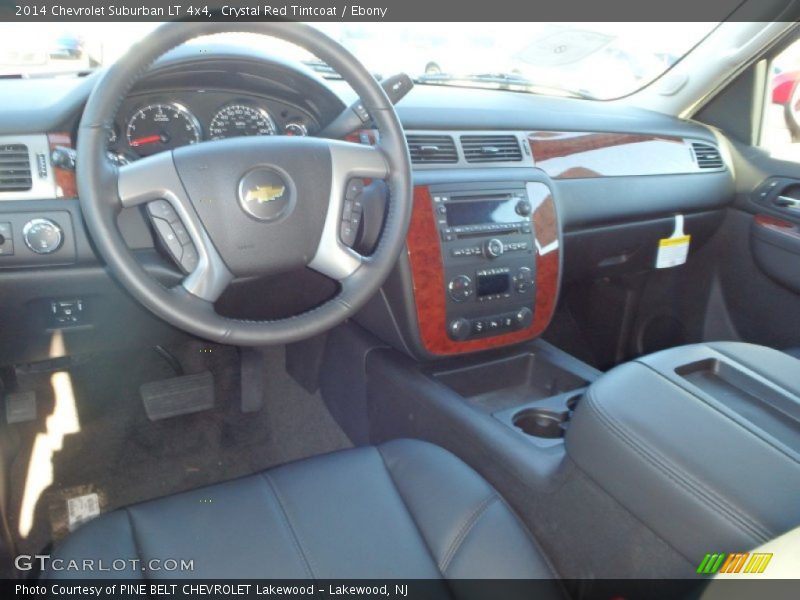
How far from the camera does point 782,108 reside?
2.56 meters

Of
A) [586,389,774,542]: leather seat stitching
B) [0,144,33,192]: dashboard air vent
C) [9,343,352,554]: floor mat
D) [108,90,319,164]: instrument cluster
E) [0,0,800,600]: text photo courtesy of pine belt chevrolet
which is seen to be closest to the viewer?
[586,389,774,542]: leather seat stitching

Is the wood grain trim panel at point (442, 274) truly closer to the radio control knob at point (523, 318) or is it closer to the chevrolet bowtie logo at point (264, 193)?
the radio control knob at point (523, 318)

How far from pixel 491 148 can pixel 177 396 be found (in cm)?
121

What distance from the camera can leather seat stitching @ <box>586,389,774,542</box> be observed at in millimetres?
895

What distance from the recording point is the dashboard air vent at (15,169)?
1398mm

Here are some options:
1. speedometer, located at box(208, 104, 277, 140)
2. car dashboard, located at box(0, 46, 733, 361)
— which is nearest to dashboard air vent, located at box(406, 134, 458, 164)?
car dashboard, located at box(0, 46, 733, 361)

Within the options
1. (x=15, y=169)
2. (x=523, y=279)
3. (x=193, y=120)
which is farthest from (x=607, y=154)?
(x=15, y=169)

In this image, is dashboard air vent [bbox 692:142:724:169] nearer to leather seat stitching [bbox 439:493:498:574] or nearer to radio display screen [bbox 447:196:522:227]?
radio display screen [bbox 447:196:522:227]

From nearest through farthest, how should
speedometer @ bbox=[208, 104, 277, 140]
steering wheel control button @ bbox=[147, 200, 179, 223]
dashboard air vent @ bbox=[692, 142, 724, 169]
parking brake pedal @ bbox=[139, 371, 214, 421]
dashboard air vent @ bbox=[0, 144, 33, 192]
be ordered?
steering wheel control button @ bbox=[147, 200, 179, 223], dashboard air vent @ bbox=[0, 144, 33, 192], speedometer @ bbox=[208, 104, 277, 140], parking brake pedal @ bbox=[139, 371, 214, 421], dashboard air vent @ bbox=[692, 142, 724, 169]

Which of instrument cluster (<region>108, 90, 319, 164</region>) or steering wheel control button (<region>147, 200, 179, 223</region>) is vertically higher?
instrument cluster (<region>108, 90, 319, 164</region>)

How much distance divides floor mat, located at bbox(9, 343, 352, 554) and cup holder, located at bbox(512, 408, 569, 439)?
0.73 metres

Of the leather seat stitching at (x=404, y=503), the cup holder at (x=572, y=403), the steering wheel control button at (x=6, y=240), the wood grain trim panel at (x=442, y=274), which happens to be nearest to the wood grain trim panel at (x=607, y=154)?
the wood grain trim panel at (x=442, y=274)

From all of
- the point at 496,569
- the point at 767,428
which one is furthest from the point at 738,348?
the point at 496,569

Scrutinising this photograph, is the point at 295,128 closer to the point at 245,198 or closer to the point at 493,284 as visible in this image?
the point at 245,198
